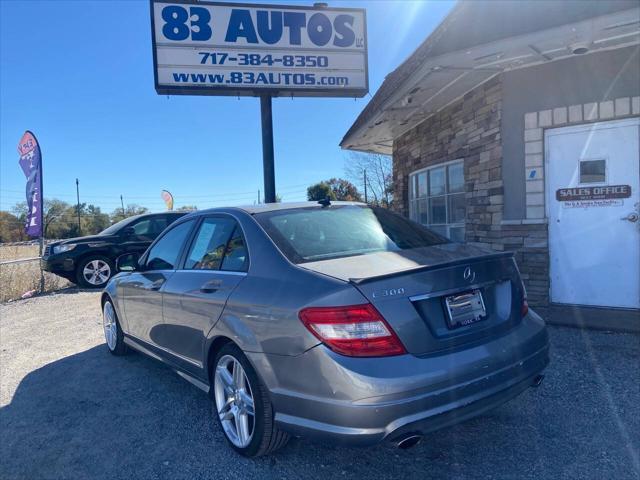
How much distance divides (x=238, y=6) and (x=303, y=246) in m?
7.26

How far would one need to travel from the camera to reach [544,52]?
17.3ft

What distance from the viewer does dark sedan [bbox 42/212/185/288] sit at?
32.1 ft

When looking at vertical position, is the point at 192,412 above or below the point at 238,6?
below

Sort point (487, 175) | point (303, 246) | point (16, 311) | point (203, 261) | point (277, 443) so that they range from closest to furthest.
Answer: point (277, 443), point (303, 246), point (203, 261), point (487, 175), point (16, 311)

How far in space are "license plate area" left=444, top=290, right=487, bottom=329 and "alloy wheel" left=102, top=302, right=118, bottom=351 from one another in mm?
3925

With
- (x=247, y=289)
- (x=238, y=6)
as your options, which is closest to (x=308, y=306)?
(x=247, y=289)

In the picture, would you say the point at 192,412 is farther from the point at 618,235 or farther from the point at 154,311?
the point at 618,235

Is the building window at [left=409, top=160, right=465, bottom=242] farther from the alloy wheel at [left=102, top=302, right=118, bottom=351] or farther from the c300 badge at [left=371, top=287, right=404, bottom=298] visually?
the c300 badge at [left=371, top=287, right=404, bottom=298]

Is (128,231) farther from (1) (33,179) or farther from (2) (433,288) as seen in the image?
(2) (433,288)

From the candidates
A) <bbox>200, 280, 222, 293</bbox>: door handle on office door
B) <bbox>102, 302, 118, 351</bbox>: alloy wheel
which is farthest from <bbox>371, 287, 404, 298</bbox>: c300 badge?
<bbox>102, 302, 118, 351</bbox>: alloy wheel

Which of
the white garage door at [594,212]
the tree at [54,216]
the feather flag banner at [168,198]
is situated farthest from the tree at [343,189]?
the tree at [54,216]

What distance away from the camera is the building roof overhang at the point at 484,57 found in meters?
4.41

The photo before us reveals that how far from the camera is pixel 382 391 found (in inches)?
81.4

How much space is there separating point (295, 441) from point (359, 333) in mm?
1225
